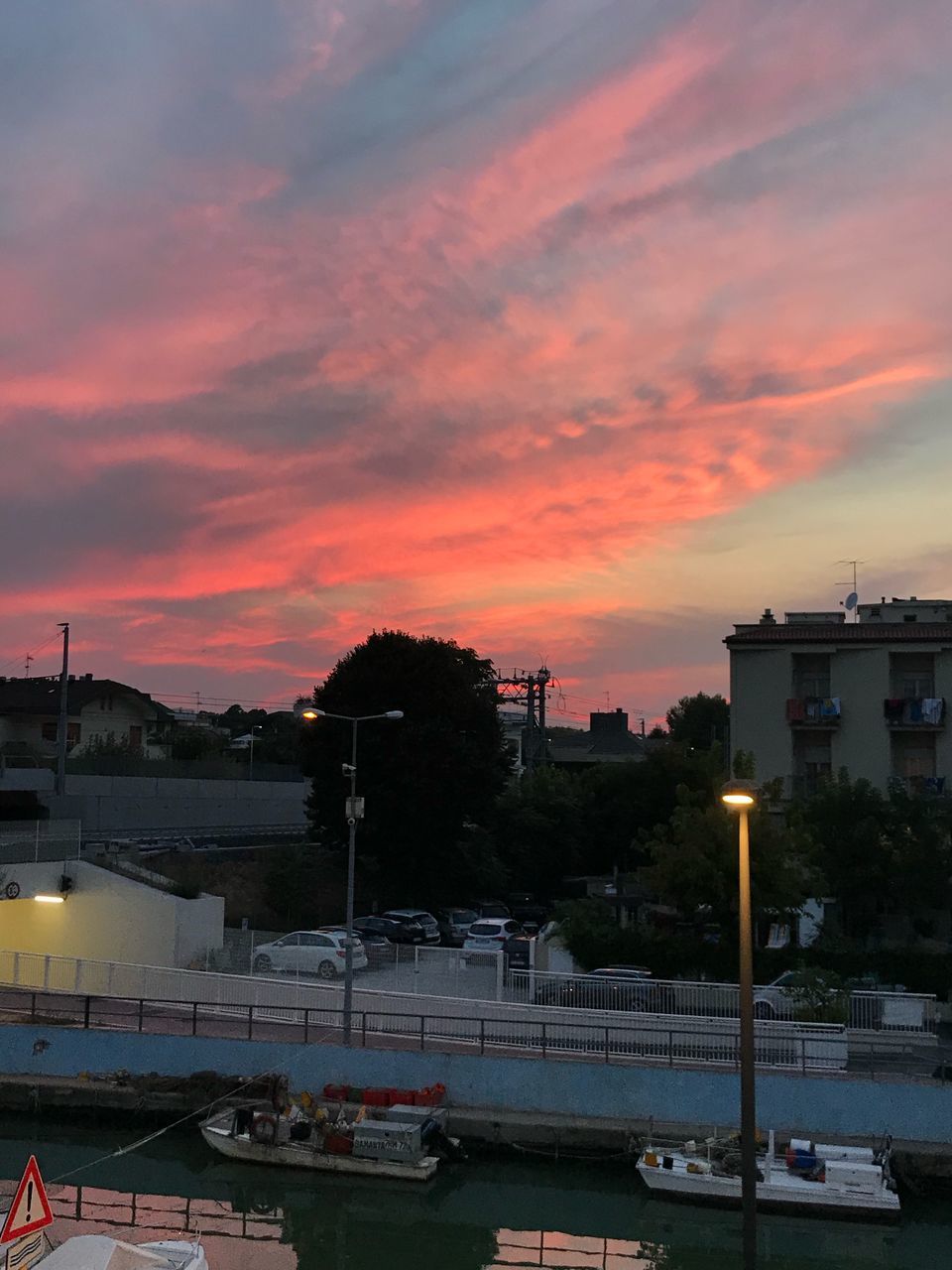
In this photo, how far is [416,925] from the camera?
46.1 m

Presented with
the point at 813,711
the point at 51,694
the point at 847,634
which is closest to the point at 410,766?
the point at 813,711

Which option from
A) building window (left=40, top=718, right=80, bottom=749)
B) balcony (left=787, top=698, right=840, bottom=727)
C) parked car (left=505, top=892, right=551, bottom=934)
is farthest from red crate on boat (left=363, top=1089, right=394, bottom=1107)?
building window (left=40, top=718, right=80, bottom=749)

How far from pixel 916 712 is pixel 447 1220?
105ft

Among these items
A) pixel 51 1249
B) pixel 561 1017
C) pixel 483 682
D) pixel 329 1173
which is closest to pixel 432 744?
pixel 483 682

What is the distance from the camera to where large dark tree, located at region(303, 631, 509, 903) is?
52.8 m

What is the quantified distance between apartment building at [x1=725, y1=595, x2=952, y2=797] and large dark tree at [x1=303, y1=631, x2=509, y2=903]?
11991mm

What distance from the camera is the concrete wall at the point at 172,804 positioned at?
172ft

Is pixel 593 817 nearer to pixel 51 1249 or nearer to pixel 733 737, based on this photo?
pixel 733 737

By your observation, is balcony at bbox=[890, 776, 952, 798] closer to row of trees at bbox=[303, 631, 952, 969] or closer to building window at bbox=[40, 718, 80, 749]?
row of trees at bbox=[303, 631, 952, 969]

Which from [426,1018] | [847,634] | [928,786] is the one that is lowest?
[426,1018]

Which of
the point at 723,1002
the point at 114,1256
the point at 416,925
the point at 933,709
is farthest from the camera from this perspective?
the point at 933,709

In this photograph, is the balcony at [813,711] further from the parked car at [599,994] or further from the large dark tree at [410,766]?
the parked car at [599,994]

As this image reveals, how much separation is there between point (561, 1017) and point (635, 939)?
26.0 feet

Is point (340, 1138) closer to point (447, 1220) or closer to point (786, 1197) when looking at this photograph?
point (447, 1220)
